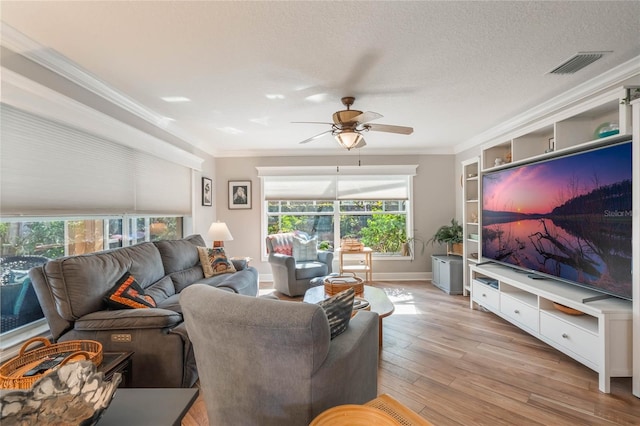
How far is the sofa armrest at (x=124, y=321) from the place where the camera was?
1.91 m

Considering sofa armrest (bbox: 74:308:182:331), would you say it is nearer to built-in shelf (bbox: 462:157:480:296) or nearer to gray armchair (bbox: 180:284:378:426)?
gray armchair (bbox: 180:284:378:426)

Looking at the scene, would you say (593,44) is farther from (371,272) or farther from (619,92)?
(371,272)

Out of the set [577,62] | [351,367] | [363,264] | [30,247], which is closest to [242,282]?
[30,247]

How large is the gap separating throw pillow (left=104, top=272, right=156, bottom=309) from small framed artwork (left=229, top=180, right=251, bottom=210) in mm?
3100

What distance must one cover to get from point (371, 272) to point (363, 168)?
1859 millimetres

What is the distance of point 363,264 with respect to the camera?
5363 mm

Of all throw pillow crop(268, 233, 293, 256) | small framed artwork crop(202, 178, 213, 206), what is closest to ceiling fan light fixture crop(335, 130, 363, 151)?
throw pillow crop(268, 233, 293, 256)

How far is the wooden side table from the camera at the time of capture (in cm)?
489

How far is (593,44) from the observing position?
1958mm

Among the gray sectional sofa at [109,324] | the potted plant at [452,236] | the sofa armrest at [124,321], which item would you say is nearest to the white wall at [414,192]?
the potted plant at [452,236]

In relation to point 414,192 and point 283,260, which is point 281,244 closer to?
point 283,260

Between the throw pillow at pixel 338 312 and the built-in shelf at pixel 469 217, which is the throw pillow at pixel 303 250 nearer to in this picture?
the built-in shelf at pixel 469 217

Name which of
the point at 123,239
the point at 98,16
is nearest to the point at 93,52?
the point at 98,16

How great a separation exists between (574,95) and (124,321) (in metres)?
4.17
